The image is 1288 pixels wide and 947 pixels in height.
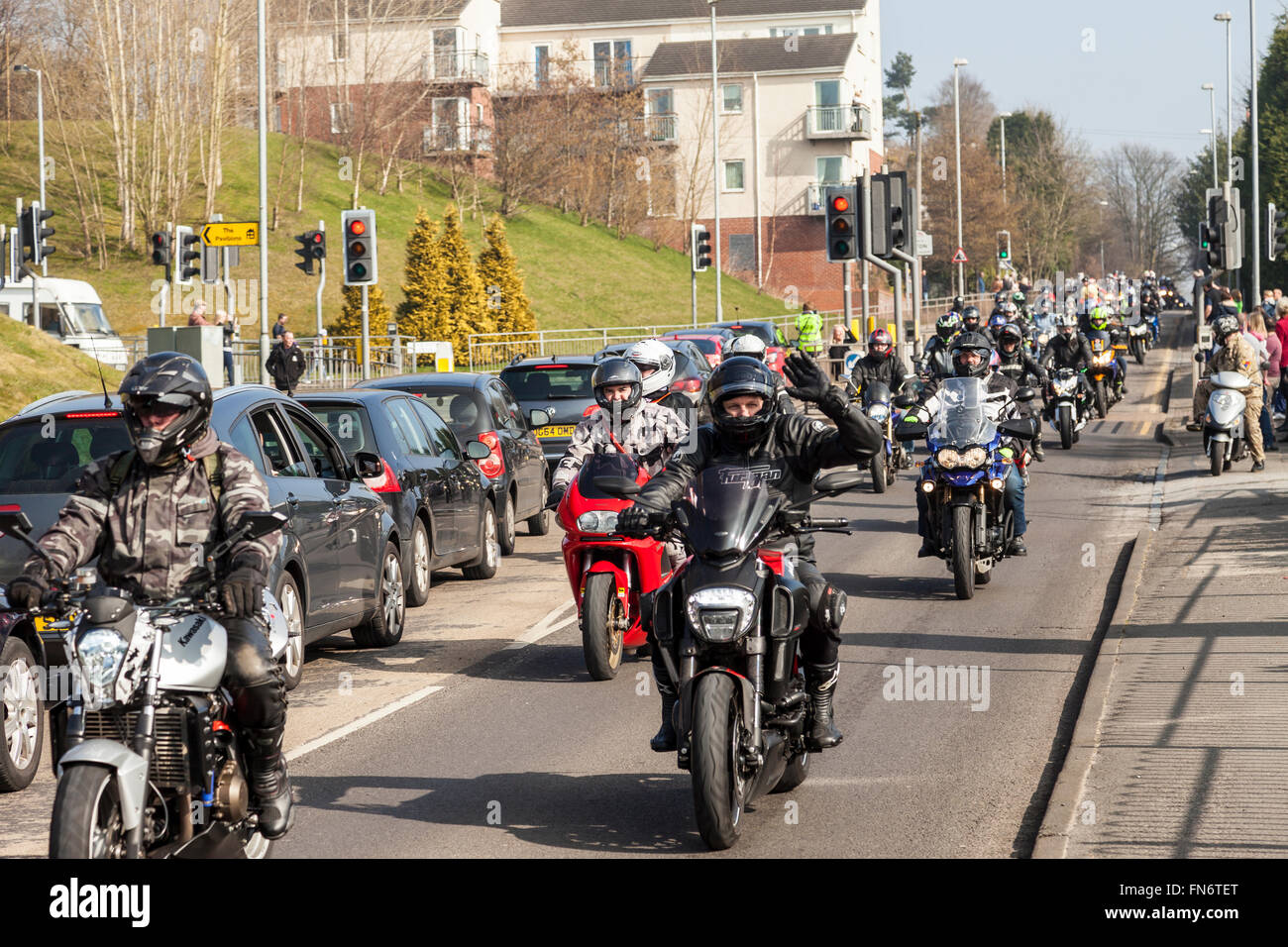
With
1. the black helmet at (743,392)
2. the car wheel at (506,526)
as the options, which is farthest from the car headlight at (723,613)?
the car wheel at (506,526)

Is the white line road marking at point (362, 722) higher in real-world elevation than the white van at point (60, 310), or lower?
lower

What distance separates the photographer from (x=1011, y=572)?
14125mm

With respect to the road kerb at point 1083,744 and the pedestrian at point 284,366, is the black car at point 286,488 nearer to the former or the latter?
the road kerb at point 1083,744

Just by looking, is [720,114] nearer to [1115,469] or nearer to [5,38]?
[5,38]

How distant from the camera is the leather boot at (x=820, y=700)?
272 inches

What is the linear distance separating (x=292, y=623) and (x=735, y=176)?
71860 mm

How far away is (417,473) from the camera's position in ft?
43.6

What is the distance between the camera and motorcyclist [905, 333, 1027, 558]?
A: 43.6 feet

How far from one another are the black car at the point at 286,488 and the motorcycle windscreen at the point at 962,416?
4.43 m

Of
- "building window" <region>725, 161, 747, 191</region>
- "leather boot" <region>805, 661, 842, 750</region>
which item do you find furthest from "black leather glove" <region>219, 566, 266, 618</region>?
"building window" <region>725, 161, 747, 191</region>

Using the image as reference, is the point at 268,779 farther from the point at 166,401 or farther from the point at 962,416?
the point at 962,416

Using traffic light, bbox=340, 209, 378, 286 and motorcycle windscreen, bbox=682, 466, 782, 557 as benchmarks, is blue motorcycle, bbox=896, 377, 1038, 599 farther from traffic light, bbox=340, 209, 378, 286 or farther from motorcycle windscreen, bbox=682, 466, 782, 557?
traffic light, bbox=340, 209, 378, 286

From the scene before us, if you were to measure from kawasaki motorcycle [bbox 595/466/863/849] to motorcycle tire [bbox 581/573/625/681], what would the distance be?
330cm

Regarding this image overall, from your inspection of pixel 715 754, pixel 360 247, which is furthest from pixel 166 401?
pixel 360 247
